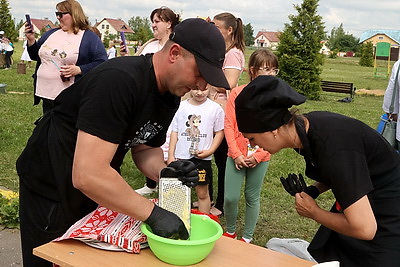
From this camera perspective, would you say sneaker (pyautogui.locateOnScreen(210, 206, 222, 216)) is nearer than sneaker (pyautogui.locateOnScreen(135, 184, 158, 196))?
Yes

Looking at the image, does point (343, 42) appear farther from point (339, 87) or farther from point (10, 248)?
point (10, 248)

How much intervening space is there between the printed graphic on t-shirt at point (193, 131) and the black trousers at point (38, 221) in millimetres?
1964

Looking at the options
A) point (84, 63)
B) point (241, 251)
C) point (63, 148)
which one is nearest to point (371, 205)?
point (241, 251)

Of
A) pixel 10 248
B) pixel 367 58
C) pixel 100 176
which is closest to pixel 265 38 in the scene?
pixel 367 58

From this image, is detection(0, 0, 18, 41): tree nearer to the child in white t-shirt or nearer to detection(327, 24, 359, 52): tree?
the child in white t-shirt

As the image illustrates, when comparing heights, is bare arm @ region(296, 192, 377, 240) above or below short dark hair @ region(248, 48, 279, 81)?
below

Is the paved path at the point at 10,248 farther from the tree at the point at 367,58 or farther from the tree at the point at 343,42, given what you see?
the tree at the point at 343,42

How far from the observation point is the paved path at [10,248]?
336 cm

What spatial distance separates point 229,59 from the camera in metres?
4.21

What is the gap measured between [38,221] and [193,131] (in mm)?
2041

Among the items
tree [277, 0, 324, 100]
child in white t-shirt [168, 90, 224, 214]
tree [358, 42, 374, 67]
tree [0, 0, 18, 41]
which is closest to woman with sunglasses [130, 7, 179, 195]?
child in white t-shirt [168, 90, 224, 214]

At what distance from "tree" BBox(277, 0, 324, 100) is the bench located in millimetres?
879

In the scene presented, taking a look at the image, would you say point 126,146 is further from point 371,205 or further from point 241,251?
point 371,205

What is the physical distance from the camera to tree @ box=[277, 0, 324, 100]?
49.1 feet
